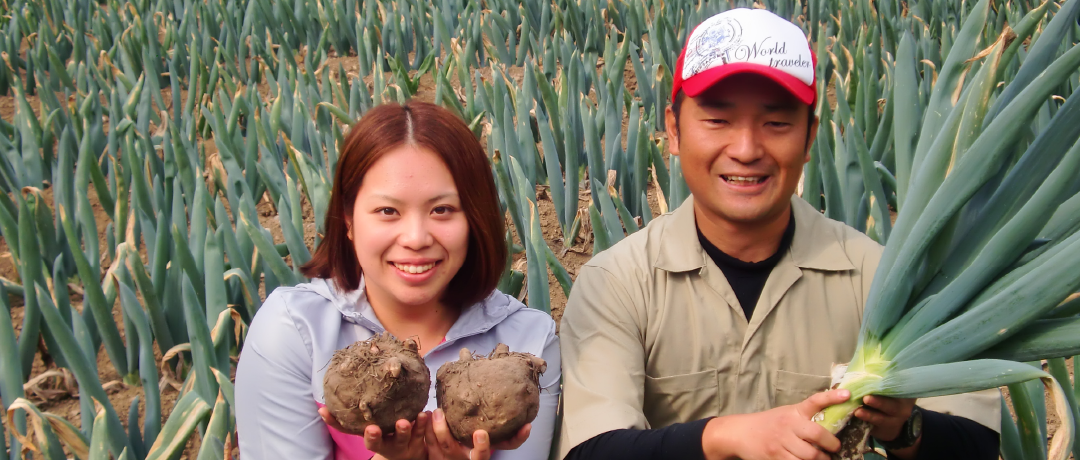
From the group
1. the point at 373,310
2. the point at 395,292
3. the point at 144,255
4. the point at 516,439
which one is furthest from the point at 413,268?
the point at 144,255

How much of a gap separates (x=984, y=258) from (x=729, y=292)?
352 mm

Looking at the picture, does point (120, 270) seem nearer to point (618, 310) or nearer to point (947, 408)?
point (618, 310)

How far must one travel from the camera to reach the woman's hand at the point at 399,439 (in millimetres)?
900

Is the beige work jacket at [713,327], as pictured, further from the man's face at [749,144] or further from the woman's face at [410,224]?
the woman's face at [410,224]

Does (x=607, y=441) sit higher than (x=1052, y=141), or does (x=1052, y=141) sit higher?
(x=1052, y=141)

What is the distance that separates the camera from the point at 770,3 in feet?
12.5

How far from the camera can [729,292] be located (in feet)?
3.79

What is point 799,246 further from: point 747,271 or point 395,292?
point 395,292

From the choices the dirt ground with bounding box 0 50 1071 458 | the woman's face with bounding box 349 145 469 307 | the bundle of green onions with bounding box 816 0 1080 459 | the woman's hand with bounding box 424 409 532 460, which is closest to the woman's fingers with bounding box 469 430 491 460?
the woman's hand with bounding box 424 409 532 460

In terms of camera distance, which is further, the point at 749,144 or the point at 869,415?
the point at 749,144

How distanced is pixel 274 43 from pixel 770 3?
231 centimetres

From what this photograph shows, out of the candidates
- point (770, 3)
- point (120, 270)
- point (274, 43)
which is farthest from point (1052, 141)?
point (274, 43)

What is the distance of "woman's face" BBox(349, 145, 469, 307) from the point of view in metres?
1.09

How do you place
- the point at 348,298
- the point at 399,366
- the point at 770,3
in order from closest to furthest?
the point at 399,366 → the point at 348,298 → the point at 770,3
